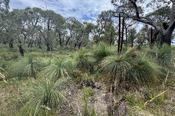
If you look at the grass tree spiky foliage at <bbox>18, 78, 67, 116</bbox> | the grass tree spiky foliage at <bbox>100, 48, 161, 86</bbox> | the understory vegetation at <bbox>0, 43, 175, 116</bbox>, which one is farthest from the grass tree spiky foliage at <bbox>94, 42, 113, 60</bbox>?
the grass tree spiky foliage at <bbox>18, 78, 67, 116</bbox>

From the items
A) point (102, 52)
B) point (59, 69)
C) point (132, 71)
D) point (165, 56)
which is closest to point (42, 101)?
point (59, 69)

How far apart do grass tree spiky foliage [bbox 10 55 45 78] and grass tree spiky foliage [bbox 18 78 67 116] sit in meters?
1.77

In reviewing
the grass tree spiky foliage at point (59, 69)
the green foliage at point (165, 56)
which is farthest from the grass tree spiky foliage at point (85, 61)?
the green foliage at point (165, 56)

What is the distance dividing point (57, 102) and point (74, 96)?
0.50 metres

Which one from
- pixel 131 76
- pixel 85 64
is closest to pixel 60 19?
pixel 85 64

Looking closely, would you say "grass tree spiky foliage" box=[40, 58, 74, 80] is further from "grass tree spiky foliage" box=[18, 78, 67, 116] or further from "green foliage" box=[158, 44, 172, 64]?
"green foliage" box=[158, 44, 172, 64]

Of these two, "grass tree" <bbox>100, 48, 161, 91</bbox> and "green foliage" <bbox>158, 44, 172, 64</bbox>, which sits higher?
"green foliage" <bbox>158, 44, 172, 64</bbox>

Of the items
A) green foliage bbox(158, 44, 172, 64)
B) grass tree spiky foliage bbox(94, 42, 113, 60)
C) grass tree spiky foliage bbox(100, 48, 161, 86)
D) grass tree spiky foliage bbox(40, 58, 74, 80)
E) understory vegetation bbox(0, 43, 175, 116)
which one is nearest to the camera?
understory vegetation bbox(0, 43, 175, 116)

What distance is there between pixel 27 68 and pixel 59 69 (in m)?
1.49

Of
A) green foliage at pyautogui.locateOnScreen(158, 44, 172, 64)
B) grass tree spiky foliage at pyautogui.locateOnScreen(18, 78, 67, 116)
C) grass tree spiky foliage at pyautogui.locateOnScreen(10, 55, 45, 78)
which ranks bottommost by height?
grass tree spiky foliage at pyautogui.locateOnScreen(18, 78, 67, 116)

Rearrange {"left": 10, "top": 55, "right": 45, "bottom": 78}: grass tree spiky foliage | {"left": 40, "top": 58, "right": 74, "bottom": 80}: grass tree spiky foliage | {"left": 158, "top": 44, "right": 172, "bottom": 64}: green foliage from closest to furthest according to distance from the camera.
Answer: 1. {"left": 40, "top": 58, "right": 74, "bottom": 80}: grass tree spiky foliage
2. {"left": 158, "top": 44, "right": 172, "bottom": 64}: green foliage
3. {"left": 10, "top": 55, "right": 45, "bottom": 78}: grass tree spiky foliage

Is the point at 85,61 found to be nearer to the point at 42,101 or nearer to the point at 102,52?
the point at 102,52

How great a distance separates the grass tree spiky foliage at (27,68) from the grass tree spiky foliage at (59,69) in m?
0.70

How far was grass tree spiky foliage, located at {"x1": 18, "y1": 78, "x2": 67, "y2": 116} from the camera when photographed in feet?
5.15
